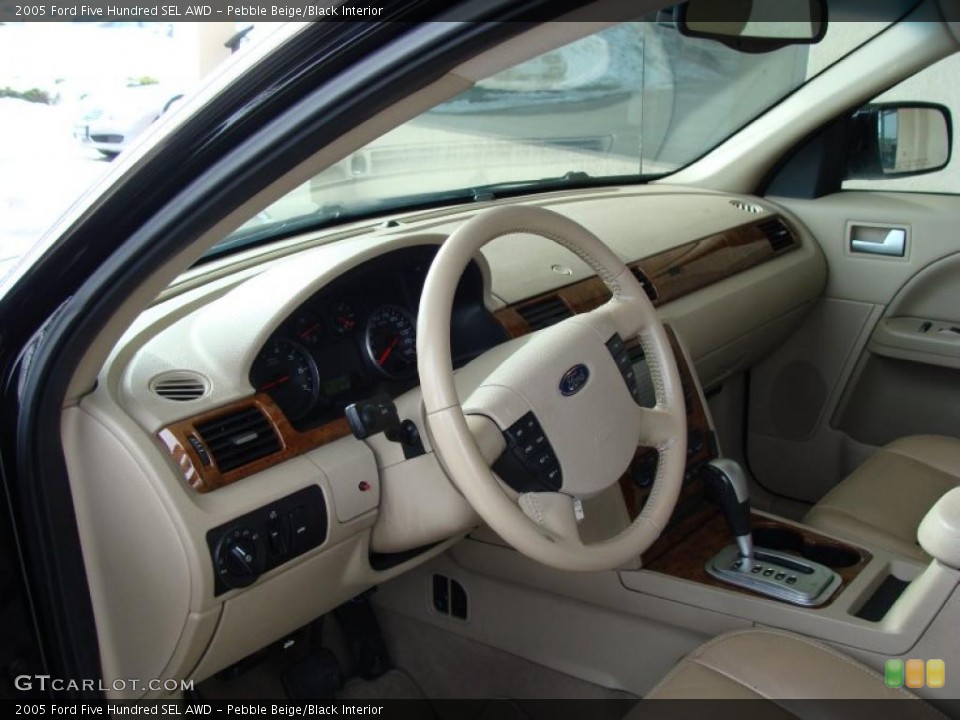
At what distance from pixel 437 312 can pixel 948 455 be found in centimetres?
172

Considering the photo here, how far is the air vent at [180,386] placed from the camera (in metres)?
1.50

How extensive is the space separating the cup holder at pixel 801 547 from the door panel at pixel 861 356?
1144 mm

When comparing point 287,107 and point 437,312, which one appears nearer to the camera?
point 287,107

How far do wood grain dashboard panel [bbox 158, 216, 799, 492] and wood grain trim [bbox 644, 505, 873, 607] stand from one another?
0.21 feet

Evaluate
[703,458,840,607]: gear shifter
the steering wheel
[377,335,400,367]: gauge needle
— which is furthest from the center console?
[377,335,400,367]: gauge needle

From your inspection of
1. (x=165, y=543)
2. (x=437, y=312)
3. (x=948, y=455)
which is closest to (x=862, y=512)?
(x=948, y=455)

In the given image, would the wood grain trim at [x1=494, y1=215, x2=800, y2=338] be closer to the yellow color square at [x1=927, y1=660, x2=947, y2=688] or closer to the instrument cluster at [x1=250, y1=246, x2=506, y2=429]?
the instrument cluster at [x1=250, y1=246, x2=506, y2=429]

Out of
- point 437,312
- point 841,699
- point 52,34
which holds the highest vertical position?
point 52,34

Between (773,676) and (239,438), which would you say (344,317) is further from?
(773,676)

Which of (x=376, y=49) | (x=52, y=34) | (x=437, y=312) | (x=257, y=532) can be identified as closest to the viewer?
(x=376, y=49)

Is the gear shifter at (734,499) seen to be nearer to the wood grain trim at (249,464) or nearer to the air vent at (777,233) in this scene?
the wood grain trim at (249,464)

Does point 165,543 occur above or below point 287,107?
below

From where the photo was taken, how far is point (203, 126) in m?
1.04

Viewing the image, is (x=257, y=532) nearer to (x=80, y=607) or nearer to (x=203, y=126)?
(x=80, y=607)
